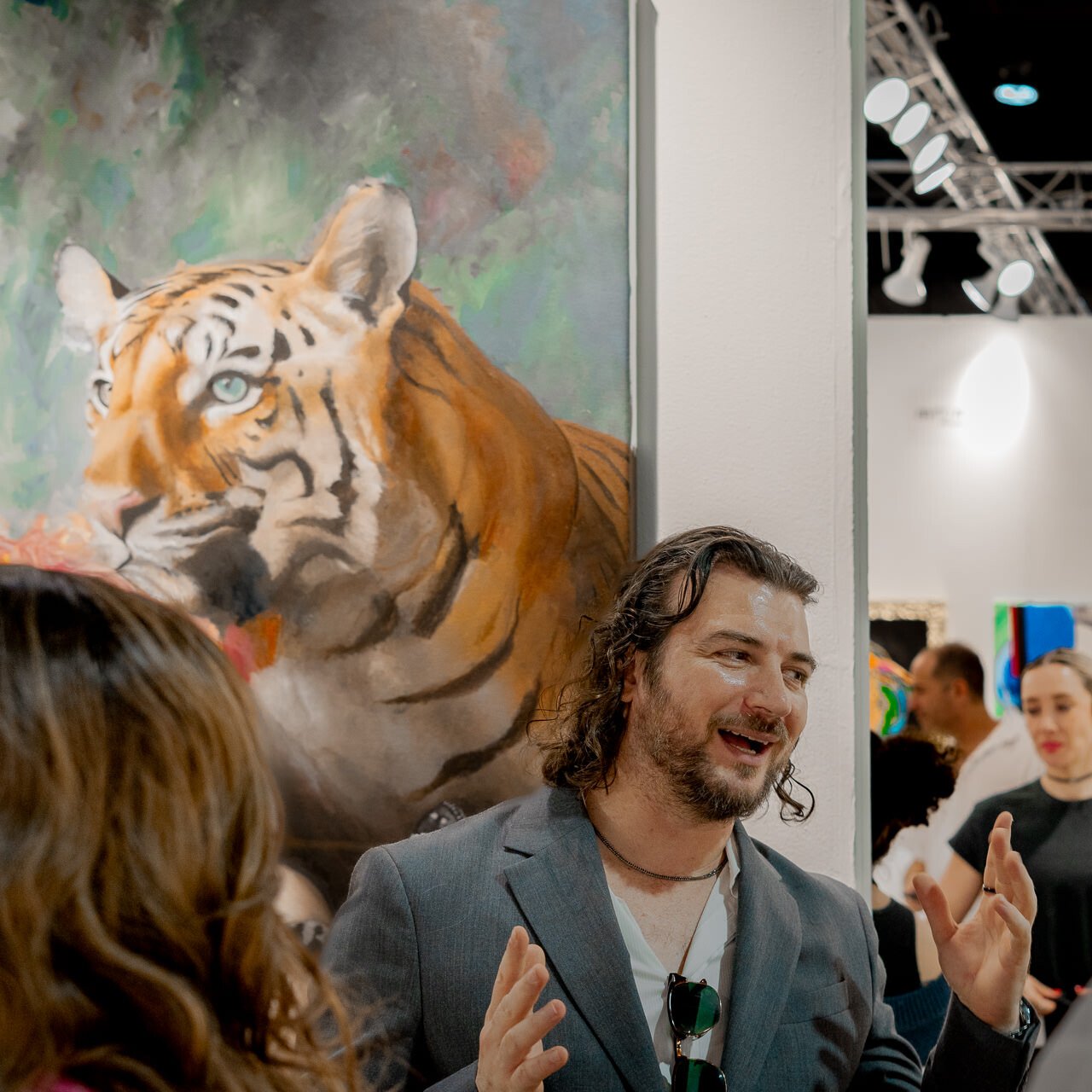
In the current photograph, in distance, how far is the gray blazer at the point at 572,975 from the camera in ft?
5.25

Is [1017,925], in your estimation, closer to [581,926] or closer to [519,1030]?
[581,926]

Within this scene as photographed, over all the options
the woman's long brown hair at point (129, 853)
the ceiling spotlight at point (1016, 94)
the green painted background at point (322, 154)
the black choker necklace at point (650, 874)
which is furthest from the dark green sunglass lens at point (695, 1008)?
the ceiling spotlight at point (1016, 94)

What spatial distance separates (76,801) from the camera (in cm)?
86

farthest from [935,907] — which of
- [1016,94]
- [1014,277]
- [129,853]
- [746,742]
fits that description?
[1016,94]

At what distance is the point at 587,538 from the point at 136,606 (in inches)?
41.9

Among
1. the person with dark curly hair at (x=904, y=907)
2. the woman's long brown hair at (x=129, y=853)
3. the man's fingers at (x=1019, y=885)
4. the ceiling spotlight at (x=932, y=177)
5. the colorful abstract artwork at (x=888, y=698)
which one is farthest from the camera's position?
the ceiling spotlight at (x=932, y=177)

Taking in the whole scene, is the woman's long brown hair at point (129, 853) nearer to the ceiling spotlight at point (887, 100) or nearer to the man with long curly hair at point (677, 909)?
the man with long curly hair at point (677, 909)

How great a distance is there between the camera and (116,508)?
1928 mm

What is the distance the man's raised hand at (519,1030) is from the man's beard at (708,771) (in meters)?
0.39

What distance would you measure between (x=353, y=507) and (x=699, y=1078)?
3.06 feet

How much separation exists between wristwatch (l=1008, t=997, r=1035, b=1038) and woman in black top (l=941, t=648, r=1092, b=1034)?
1067 mm

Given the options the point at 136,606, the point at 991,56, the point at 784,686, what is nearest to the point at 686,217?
the point at 784,686

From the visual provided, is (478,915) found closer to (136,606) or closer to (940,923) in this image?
(940,923)

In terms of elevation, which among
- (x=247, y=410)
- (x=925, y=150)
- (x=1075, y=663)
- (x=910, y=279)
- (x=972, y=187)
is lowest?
(x=1075, y=663)
